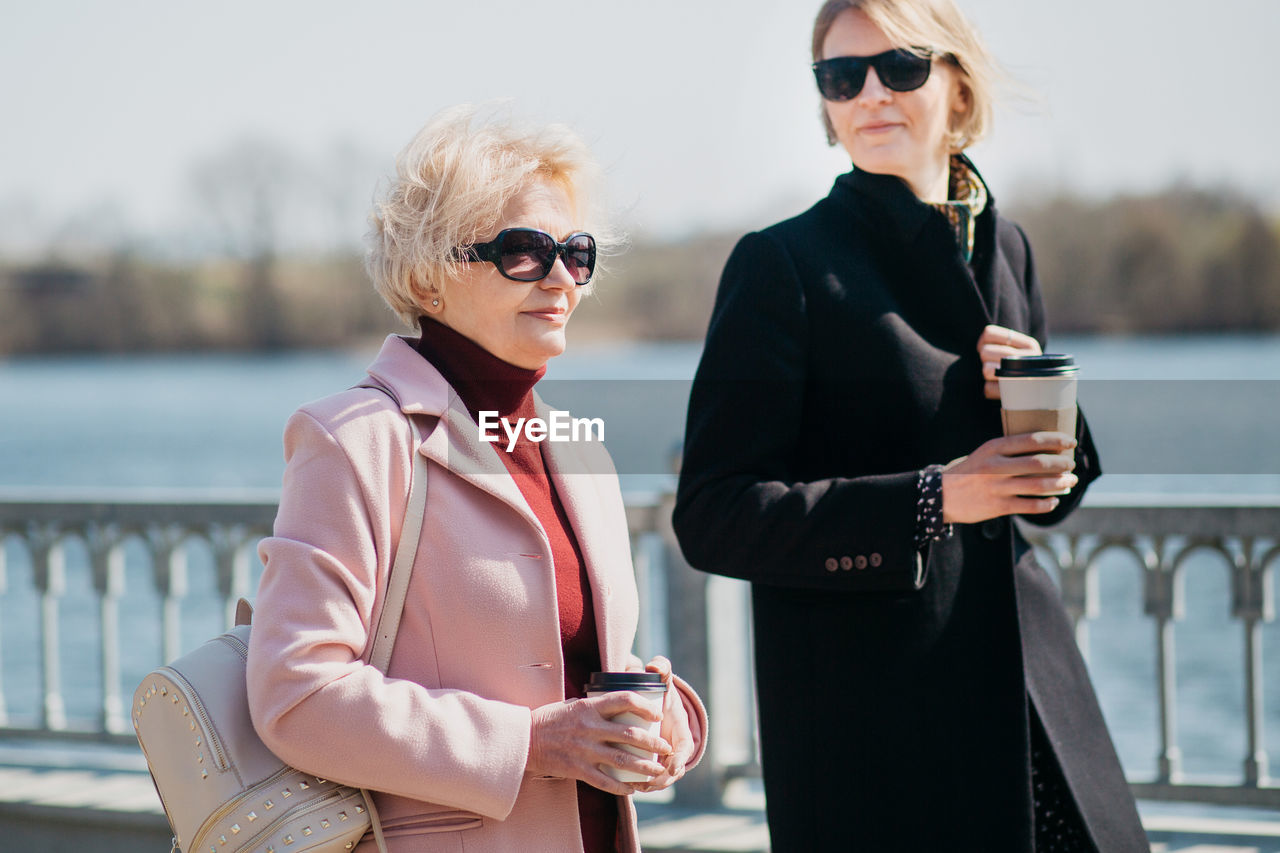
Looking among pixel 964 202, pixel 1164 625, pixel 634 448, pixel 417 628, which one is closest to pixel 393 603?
pixel 417 628

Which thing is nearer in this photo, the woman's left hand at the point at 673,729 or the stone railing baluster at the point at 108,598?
the woman's left hand at the point at 673,729

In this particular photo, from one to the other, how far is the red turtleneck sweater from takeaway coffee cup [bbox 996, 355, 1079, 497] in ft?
2.08

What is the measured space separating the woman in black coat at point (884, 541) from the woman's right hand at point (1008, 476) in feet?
0.03

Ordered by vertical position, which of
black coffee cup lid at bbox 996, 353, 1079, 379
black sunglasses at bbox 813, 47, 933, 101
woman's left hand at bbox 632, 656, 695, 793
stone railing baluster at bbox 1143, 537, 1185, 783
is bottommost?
stone railing baluster at bbox 1143, 537, 1185, 783

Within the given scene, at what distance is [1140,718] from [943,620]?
957 centimetres

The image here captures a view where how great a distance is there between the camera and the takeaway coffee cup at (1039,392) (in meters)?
1.75

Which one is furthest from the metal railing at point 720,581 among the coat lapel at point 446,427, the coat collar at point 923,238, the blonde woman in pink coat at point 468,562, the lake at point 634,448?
the coat lapel at point 446,427

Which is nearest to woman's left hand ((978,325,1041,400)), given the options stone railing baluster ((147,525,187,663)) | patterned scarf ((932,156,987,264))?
patterned scarf ((932,156,987,264))

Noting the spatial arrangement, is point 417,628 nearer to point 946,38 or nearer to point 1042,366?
point 1042,366

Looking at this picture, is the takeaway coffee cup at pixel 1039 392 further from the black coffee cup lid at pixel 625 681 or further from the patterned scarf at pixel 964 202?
the black coffee cup lid at pixel 625 681

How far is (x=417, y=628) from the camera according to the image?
1.63 m

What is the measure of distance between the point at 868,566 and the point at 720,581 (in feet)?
7.52

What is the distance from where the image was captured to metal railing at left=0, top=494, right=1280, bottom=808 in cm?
378

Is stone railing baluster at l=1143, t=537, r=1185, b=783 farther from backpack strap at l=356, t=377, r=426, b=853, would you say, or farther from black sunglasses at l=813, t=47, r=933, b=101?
backpack strap at l=356, t=377, r=426, b=853
